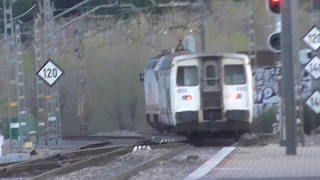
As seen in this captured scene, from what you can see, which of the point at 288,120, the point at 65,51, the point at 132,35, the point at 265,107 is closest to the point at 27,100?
the point at 65,51

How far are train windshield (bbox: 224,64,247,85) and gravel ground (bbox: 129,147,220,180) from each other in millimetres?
3560

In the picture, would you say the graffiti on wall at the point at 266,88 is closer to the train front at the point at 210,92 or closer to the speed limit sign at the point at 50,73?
the train front at the point at 210,92

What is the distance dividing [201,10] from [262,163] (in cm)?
2731

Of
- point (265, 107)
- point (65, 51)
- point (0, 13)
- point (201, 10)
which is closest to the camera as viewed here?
point (265, 107)

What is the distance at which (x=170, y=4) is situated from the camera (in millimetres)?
49125

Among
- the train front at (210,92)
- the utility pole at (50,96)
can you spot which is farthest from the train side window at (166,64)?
the utility pole at (50,96)

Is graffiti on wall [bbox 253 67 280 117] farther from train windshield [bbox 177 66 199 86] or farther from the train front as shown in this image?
train windshield [bbox 177 66 199 86]

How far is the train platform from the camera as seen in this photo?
560 inches

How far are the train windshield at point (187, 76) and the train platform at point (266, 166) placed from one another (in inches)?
230

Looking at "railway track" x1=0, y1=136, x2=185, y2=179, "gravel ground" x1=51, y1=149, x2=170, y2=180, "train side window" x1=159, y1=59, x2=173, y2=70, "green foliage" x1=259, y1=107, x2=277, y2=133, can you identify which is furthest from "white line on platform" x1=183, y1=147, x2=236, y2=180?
"green foliage" x1=259, y1=107, x2=277, y2=133

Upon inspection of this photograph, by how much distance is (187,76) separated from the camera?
26.0 meters

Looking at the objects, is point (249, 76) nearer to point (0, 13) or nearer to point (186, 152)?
point (186, 152)

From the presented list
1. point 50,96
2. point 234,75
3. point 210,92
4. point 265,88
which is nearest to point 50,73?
point 50,96

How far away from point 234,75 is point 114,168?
25.4 feet
